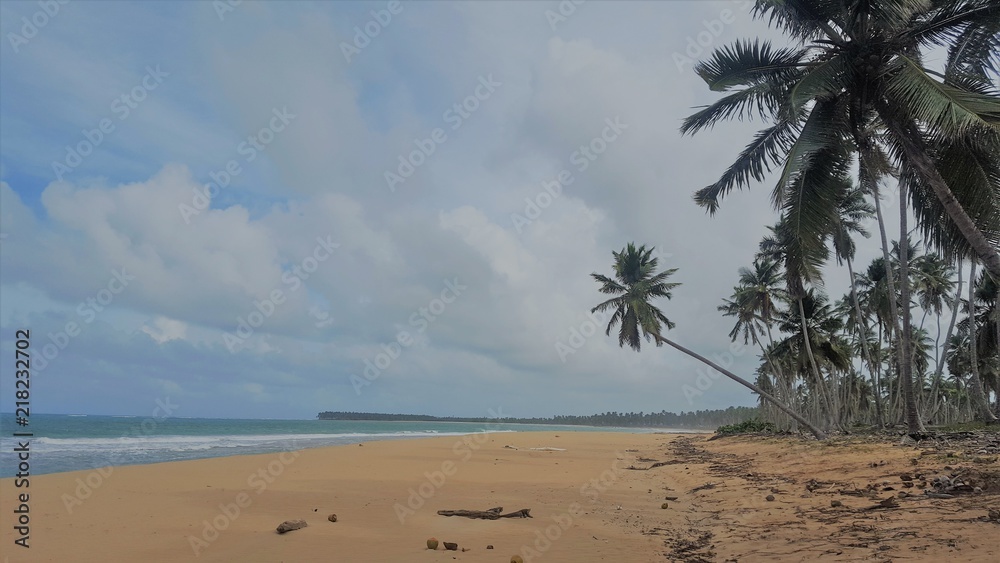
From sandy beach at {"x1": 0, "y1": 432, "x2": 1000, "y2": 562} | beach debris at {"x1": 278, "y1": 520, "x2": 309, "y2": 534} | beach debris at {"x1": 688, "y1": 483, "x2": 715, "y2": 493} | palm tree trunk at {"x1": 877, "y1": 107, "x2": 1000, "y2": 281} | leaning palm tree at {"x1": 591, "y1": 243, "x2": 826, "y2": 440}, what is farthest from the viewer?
leaning palm tree at {"x1": 591, "y1": 243, "x2": 826, "y2": 440}

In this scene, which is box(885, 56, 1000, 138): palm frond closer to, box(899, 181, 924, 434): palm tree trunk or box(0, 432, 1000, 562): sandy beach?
box(0, 432, 1000, 562): sandy beach

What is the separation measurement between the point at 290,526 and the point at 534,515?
11.5 ft

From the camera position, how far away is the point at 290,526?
7.19 metres

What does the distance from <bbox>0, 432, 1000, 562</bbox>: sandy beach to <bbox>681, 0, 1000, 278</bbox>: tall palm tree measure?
4185 mm

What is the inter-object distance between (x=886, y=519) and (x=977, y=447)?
20.4 ft

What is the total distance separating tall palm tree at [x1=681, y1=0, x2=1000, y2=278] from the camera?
26.3ft

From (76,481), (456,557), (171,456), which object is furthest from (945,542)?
(171,456)

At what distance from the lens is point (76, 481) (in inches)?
476

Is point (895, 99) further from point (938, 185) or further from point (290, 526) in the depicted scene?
point (290, 526)

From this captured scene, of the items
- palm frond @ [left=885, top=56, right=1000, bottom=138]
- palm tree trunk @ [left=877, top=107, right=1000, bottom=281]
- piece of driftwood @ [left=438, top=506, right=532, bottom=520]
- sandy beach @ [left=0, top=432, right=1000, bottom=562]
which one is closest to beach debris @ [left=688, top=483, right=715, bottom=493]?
sandy beach @ [left=0, top=432, right=1000, bottom=562]

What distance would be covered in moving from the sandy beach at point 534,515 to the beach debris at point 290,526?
0.55 feet

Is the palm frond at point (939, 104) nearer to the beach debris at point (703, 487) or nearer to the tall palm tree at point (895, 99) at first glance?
the tall palm tree at point (895, 99)

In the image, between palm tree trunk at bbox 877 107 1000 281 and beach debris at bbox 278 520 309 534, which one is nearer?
beach debris at bbox 278 520 309 534

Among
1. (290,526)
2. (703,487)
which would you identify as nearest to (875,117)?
(703,487)
